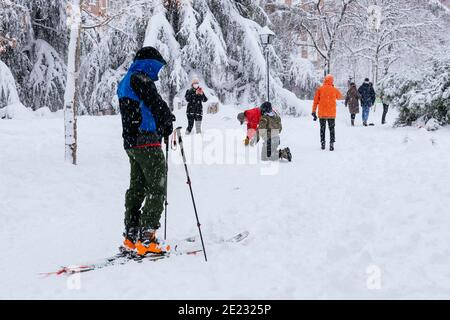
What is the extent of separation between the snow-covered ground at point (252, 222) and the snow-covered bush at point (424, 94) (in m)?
1.83

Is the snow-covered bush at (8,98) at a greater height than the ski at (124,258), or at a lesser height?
greater

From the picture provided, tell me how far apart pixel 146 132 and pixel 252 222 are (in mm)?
2145

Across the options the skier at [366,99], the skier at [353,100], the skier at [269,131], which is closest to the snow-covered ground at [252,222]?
the skier at [269,131]

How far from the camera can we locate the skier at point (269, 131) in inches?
434

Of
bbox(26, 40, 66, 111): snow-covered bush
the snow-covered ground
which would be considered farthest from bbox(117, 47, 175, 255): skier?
bbox(26, 40, 66, 111): snow-covered bush

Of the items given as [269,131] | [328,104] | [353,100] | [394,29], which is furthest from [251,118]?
[394,29]

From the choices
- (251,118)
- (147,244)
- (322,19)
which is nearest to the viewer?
(147,244)

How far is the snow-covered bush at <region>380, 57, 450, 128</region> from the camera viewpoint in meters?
12.7

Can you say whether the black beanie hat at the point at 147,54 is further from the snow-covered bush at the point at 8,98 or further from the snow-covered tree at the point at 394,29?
the snow-covered tree at the point at 394,29

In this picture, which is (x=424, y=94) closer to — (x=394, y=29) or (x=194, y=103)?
(x=194, y=103)

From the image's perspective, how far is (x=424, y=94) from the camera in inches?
520

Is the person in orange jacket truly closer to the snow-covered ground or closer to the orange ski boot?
the snow-covered ground

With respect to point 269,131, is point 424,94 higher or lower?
higher

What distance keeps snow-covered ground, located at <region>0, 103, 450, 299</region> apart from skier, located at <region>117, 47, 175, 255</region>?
413mm
